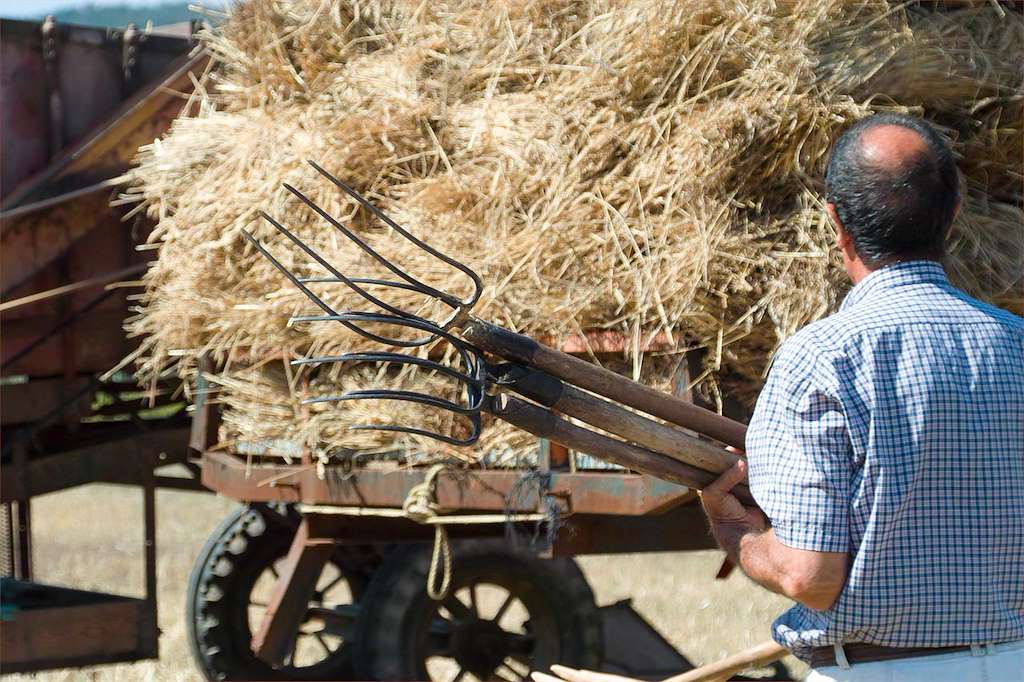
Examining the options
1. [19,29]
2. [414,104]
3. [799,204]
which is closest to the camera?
[799,204]

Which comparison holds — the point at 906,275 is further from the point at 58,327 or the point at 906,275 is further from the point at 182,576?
the point at 182,576

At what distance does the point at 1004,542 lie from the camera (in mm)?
1824

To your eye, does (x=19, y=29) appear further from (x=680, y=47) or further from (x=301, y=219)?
Answer: (x=680, y=47)

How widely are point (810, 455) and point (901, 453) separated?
0.46 feet

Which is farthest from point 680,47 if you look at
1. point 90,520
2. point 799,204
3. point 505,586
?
point 90,520

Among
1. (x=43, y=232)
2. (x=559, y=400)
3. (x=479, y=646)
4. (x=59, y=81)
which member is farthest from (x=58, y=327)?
(x=559, y=400)

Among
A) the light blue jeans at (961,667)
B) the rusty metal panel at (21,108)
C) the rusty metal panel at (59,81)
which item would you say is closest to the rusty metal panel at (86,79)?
the rusty metal panel at (59,81)

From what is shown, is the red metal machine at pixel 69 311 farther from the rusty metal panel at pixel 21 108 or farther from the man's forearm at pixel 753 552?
the man's forearm at pixel 753 552

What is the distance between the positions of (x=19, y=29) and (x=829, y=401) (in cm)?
489

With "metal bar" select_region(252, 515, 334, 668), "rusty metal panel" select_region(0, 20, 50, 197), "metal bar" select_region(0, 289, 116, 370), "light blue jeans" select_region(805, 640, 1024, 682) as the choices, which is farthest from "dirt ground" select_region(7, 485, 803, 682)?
"light blue jeans" select_region(805, 640, 1024, 682)

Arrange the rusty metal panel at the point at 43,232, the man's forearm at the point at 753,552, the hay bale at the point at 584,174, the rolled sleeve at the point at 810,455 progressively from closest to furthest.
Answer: the rolled sleeve at the point at 810,455 < the man's forearm at the point at 753,552 < the hay bale at the point at 584,174 < the rusty metal panel at the point at 43,232

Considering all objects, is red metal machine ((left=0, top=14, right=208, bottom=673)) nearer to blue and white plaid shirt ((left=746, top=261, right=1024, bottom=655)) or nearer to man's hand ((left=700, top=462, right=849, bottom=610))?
man's hand ((left=700, top=462, right=849, bottom=610))

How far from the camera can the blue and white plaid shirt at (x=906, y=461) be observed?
5.76ft

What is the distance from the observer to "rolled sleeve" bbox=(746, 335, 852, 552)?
175 cm
